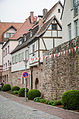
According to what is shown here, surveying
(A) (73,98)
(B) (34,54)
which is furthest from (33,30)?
(A) (73,98)

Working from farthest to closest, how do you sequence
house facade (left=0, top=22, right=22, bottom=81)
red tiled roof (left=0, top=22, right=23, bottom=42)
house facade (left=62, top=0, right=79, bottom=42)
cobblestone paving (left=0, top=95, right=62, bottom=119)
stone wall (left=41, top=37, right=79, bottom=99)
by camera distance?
red tiled roof (left=0, top=22, right=23, bottom=42) → house facade (left=0, top=22, right=22, bottom=81) → house facade (left=62, top=0, right=79, bottom=42) → stone wall (left=41, top=37, right=79, bottom=99) → cobblestone paving (left=0, top=95, right=62, bottom=119)

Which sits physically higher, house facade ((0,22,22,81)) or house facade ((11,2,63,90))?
house facade ((0,22,22,81))

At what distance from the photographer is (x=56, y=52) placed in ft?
66.9

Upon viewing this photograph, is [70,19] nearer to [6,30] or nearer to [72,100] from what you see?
[72,100]

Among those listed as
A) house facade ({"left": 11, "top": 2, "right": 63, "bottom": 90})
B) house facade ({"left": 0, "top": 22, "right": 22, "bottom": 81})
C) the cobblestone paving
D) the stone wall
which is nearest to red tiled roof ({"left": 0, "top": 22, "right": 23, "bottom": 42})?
house facade ({"left": 0, "top": 22, "right": 22, "bottom": 81})

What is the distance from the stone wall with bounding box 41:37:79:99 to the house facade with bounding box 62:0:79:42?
2413 millimetres

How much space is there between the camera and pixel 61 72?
62.1 ft

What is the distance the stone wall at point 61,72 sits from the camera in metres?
16.6

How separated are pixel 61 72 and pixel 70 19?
5.85m

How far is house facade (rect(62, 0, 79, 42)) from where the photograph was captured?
21.5 metres

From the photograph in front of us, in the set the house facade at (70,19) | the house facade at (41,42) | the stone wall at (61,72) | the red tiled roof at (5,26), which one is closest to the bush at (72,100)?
the stone wall at (61,72)

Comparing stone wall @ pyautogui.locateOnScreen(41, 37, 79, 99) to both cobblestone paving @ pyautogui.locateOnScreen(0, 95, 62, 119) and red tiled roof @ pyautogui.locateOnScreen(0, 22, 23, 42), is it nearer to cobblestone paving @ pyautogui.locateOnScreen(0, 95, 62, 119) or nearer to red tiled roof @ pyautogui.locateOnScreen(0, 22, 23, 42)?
cobblestone paving @ pyautogui.locateOnScreen(0, 95, 62, 119)

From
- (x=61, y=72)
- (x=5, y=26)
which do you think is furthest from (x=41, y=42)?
(x=5, y=26)

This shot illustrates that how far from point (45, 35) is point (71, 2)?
→ 5.59 meters
